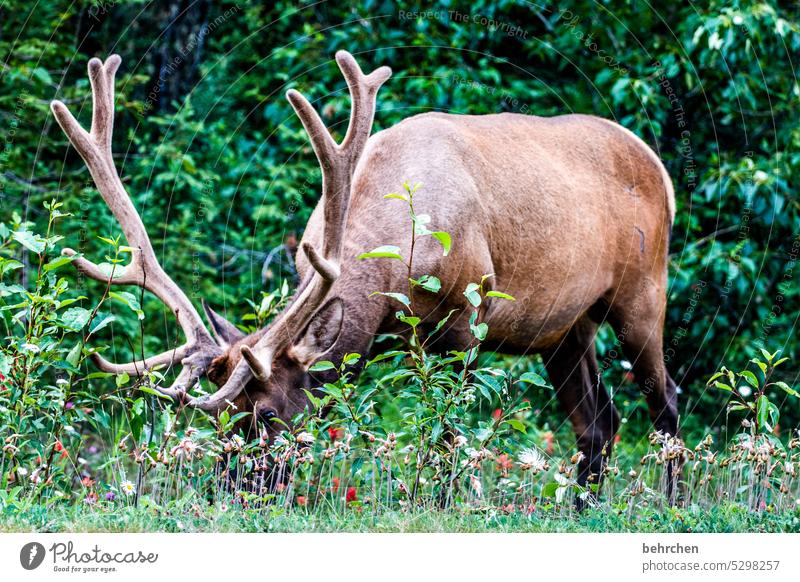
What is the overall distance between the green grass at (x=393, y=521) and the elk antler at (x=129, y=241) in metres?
0.91

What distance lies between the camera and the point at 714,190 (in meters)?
7.92

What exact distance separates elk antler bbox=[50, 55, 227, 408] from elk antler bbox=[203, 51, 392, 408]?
0.26m

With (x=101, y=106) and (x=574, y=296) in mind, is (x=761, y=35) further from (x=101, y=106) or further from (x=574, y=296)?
(x=101, y=106)

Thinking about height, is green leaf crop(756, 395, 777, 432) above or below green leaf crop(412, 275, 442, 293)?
below

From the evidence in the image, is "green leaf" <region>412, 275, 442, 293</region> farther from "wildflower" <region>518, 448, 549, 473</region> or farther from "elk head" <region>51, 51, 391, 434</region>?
"wildflower" <region>518, 448, 549, 473</region>

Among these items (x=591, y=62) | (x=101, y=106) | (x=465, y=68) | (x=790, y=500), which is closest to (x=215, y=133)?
(x=465, y=68)

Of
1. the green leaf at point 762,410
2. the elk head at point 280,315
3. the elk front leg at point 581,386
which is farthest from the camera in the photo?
the elk front leg at point 581,386

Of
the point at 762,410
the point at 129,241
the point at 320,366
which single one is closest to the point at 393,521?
the point at 320,366

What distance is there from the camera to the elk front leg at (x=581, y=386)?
23.1ft

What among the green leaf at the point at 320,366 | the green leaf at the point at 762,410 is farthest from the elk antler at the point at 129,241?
the green leaf at the point at 762,410

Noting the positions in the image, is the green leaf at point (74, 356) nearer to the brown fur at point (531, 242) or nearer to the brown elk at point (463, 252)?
the brown elk at point (463, 252)

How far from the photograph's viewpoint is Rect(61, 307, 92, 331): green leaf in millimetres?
4520

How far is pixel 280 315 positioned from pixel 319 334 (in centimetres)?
19

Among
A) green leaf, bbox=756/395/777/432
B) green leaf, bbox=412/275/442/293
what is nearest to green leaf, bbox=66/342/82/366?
green leaf, bbox=412/275/442/293
